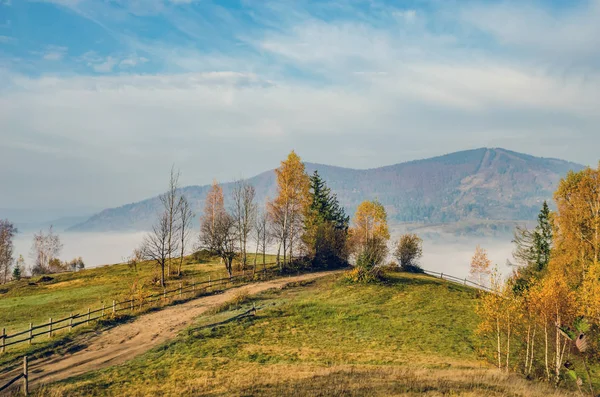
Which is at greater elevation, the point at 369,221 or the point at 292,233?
the point at 369,221

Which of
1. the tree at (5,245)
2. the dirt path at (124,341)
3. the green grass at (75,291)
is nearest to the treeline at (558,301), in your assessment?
the dirt path at (124,341)

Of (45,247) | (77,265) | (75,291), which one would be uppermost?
(45,247)

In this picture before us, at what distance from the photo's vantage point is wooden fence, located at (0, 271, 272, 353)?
36000mm

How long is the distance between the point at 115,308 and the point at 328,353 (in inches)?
1049

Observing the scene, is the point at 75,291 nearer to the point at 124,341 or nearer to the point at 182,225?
the point at 182,225

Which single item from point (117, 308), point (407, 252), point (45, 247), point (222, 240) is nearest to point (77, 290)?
point (117, 308)

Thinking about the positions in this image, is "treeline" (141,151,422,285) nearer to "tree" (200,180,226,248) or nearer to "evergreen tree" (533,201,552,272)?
"tree" (200,180,226,248)

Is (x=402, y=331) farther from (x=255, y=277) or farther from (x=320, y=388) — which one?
(x=255, y=277)

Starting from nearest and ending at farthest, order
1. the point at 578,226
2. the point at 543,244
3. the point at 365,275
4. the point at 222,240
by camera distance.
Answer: the point at 578,226, the point at 365,275, the point at 543,244, the point at 222,240

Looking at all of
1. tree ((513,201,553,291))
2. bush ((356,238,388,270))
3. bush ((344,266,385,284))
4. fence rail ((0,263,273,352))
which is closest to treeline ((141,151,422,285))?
bush ((356,238,388,270))

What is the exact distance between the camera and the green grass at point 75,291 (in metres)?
48.0

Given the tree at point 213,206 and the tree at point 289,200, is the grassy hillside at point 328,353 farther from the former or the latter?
the tree at point 213,206

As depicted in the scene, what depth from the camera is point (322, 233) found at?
239 feet

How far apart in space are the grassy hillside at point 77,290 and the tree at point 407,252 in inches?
1301
